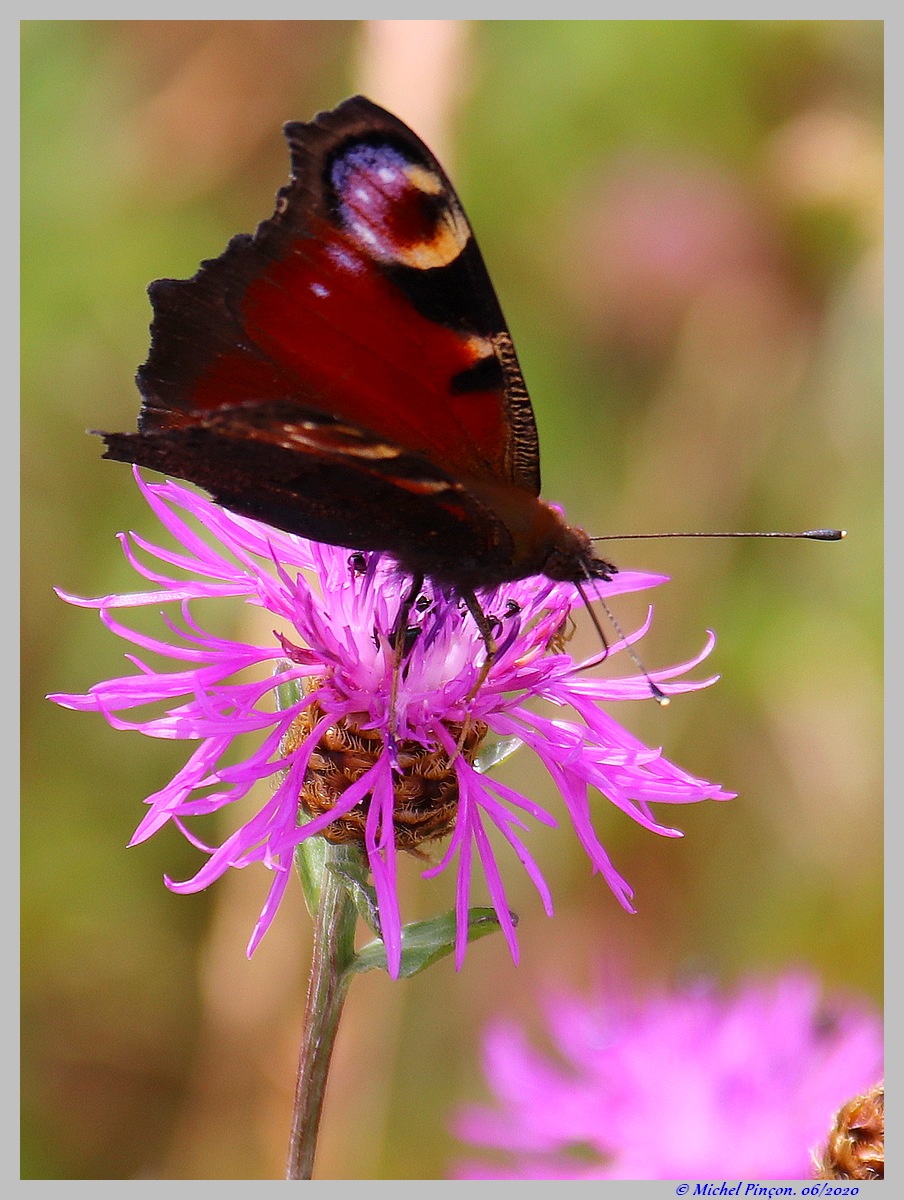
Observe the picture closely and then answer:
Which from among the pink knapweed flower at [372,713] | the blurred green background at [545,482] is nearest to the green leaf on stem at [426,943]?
the pink knapweed flower at [372,713]

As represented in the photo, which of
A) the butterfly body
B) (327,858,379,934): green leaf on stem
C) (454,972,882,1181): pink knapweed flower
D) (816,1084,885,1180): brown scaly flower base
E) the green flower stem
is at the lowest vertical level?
(454,972,882,1181): pink knapweed flower

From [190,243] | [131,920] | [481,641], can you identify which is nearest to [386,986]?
[131,920]

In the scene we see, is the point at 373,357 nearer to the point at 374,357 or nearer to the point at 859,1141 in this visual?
the point at 374,357

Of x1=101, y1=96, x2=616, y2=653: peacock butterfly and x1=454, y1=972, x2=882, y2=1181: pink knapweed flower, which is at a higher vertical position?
x1=101, y1=96, x2=616, y2=653: peacock butterfly

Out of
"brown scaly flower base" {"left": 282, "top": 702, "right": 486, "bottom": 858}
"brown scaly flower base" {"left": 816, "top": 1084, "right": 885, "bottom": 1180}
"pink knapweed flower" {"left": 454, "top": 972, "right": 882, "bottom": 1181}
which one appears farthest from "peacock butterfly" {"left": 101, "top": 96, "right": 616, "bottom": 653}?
"pink knapweed flower" {"left": 454, "top": 972, "right": 882, "bottom": 1181}

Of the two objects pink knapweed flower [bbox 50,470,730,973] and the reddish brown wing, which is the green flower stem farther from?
the reddish brown wing

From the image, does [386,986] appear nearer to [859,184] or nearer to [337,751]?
[337,751]
